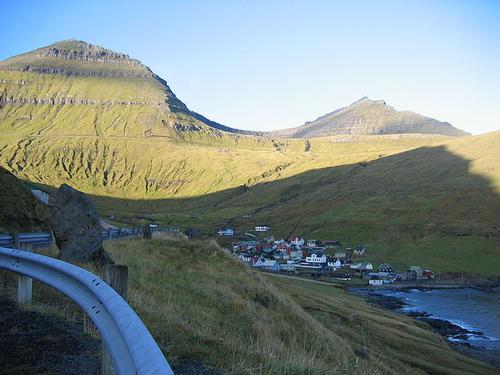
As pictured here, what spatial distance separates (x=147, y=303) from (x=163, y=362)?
9815 millimetres

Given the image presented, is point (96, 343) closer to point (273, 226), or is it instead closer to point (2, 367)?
point (2, 367)

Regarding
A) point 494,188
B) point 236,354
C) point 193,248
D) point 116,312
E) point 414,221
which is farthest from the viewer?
point 494,188

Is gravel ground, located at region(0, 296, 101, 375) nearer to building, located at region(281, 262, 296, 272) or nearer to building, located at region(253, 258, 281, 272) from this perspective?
building, located at region(253, 258, 281, 272)

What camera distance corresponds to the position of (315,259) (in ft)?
464

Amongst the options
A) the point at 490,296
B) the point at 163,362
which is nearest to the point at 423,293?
the point at 490,296

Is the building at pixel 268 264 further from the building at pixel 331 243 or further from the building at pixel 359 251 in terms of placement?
the building at pixel 331 243

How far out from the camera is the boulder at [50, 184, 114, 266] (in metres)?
18.4

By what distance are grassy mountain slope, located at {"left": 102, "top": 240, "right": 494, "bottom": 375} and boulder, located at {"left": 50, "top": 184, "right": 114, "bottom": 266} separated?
196 cm

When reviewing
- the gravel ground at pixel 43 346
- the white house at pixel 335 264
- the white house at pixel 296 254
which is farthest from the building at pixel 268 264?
the gravel ground at pixel 43 346

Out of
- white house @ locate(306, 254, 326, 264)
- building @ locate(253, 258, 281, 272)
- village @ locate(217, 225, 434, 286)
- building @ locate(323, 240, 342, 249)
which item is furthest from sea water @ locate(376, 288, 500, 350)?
building @ locate(323, 240, 342, 249)

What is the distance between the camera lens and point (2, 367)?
7117 mm

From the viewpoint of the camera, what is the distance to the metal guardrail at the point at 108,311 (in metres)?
4.37

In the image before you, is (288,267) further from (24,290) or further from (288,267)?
(24,290)

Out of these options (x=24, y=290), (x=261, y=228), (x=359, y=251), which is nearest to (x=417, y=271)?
(x=359, y=251)
